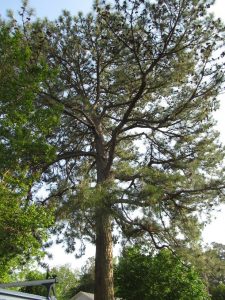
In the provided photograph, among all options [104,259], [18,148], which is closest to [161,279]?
[104,259]

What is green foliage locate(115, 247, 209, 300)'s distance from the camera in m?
11.7

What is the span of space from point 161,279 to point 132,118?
4.92 meters

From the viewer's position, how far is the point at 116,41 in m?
11.4

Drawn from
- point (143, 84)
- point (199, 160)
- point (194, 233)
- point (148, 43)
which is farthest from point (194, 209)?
point (148, 43)

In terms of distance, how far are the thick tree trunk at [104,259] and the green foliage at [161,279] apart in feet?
5.44

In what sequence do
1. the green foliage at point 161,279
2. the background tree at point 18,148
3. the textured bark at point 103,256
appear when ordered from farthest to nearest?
the green foliage at point 161,279 < the textured bark at point 103,256 < the background tree at point 18,148

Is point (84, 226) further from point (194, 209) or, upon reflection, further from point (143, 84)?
point (143, 84)

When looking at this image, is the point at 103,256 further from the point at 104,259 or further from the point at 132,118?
the point at 132,118

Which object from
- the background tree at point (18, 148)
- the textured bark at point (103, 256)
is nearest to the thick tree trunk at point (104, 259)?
the textured bark at point (103, 256)

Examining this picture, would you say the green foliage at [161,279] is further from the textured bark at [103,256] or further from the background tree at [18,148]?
the background tree at [18,148]

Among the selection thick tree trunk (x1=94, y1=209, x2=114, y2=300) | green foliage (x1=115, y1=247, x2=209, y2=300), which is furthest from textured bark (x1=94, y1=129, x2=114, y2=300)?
green foliage (x1=115, y1=247, x2=209, y2=300)

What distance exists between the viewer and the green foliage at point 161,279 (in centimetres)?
1173

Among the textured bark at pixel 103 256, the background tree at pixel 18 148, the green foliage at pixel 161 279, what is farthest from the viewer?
the green foliage at pixel 161 279

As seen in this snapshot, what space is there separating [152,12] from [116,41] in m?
1.51
